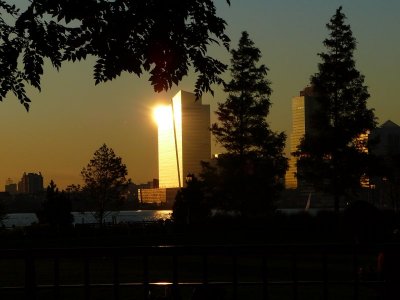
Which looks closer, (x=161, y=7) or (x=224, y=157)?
(x=161, y=7)

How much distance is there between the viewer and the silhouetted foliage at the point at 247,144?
6706 centimetres

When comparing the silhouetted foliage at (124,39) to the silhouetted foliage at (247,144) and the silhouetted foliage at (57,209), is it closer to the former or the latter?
the silhouetted foliage at (247,144)

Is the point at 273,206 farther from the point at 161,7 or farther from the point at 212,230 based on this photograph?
the point at 161,7

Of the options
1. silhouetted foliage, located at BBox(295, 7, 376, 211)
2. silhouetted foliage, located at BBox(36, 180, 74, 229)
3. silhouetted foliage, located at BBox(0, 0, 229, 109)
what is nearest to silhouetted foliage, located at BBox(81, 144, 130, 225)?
silhouetted foliage, located at BBox(36, 180, 74, 229)

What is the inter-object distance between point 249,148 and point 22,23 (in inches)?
2436

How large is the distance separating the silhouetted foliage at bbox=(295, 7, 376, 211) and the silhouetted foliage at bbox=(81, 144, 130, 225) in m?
28.7

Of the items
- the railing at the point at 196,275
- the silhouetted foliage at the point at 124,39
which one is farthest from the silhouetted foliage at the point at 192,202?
the silhouetted foliage at the point at 124,39

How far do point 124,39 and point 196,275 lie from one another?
2072 centimetres

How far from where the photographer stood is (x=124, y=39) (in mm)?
7945

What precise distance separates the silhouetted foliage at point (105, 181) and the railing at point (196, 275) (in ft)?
157

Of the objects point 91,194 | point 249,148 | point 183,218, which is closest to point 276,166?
point 249,148

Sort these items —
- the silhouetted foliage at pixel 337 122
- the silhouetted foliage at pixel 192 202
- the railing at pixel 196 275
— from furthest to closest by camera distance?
the silhouetted foliage at pixel 192 202
the silhouetted foliage at pixel 337 122
the railing at pixel 196 275

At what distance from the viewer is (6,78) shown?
913cm

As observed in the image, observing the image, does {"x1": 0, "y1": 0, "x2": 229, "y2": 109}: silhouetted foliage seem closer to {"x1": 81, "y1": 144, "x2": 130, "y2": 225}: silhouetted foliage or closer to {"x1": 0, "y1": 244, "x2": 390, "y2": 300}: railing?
{"x1": 0, "y1": 244, "x2": 390, "y2": 300}: railing
